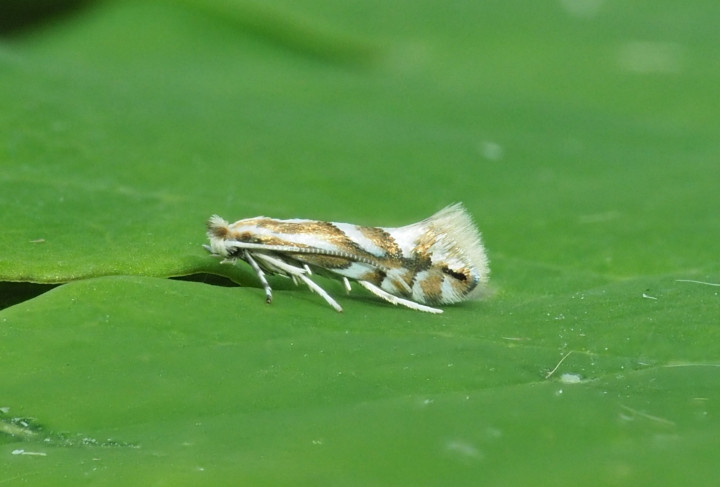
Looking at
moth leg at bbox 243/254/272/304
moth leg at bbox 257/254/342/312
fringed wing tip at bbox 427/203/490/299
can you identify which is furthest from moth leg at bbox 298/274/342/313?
fringed wing tip at bbox 427/203/490/299

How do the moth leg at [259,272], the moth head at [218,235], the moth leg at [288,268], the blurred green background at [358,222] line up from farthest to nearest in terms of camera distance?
the moth leg at [288,268] < the moth head at [218,235] < the moth leg at [259,272] < the blurred green background at [358,222]

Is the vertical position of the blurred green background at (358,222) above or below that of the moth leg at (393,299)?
above

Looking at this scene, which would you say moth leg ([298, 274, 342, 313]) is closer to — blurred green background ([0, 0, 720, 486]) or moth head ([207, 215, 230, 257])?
blurred green background ([0, 0, 720, 486])

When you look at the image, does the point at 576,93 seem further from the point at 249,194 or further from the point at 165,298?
the point at 165,298

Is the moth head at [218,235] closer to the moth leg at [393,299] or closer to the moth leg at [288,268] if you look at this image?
the moth leg at [288,268]

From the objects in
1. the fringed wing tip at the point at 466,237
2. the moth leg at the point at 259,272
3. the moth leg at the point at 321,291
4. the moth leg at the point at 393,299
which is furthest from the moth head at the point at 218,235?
the fringed wing tip at the point at 466,237

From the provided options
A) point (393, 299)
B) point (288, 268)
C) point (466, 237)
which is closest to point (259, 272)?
point (288, 268)

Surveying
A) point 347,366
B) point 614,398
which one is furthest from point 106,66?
point 614,398
